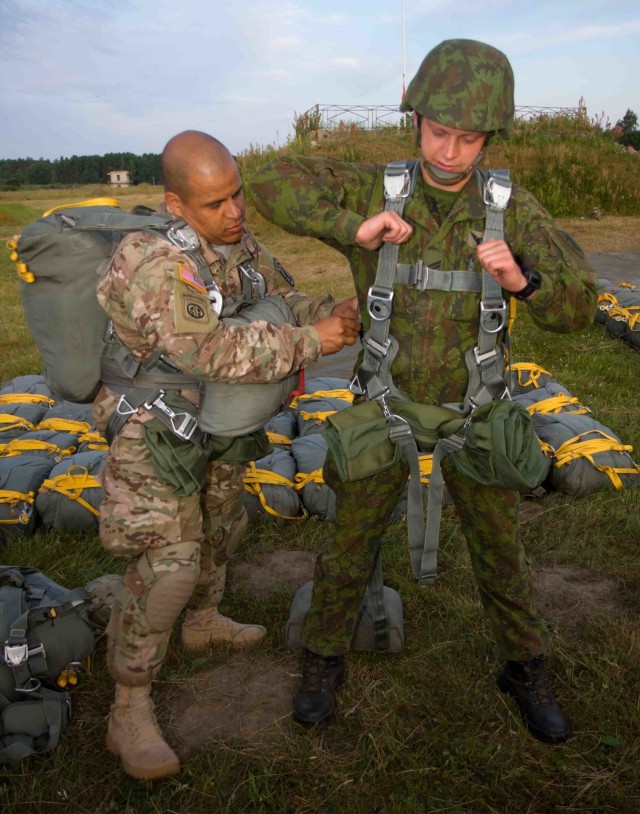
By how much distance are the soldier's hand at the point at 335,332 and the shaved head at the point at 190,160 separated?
70cm

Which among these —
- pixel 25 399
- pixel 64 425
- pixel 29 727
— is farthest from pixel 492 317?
pixel 25 399

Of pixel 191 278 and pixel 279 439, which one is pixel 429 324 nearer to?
pixel 191 278

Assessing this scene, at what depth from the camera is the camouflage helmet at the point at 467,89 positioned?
100.0 inches

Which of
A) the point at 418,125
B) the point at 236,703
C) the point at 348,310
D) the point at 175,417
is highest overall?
the point at 418,125

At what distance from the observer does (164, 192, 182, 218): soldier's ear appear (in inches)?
107

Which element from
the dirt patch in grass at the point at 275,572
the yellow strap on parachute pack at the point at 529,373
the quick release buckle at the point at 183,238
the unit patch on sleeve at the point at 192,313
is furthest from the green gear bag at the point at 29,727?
the yellow strap on parachute pack at the point at 529,373

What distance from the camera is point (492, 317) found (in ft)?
8.73

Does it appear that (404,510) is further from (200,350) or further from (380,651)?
(200,350)

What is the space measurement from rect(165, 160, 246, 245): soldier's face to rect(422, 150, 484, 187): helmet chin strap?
0.74m

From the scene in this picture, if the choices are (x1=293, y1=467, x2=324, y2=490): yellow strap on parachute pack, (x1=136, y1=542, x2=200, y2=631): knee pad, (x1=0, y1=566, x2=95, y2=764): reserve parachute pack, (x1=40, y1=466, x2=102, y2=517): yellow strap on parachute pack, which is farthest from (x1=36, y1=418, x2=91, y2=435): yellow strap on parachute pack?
(x1=136, y1=542, x2=200, y2=631): knee pad

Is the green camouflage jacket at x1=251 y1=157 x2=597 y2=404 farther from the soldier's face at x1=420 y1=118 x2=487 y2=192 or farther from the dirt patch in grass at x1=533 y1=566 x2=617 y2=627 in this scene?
the dirt patch in grass at x1=533 y1=566 x2=617 y2=627

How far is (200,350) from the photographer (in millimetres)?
2490

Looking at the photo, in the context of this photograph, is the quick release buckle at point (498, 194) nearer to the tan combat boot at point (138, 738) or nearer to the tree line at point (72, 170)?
the tan combat boot at point (138, 738)

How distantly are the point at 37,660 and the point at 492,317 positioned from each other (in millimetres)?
2510
